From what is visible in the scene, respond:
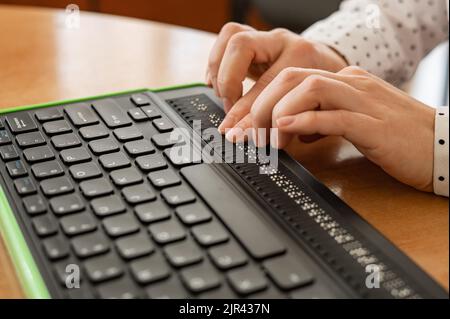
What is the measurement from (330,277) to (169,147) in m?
0.22

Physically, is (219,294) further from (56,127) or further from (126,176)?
(56,127)

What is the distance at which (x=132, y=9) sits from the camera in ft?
8.23

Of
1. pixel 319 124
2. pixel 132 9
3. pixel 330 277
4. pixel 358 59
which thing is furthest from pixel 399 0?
pixel 132 9

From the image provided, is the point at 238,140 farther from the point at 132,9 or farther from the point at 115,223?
the point at 132,9

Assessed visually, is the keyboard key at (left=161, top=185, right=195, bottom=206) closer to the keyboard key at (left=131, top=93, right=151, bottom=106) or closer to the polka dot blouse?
the keyboard key at (left=131, top=93, right=151, bottom=106)

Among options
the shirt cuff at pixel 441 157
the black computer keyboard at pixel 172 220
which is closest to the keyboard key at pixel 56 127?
the black computer keyboard at pixel 172 220

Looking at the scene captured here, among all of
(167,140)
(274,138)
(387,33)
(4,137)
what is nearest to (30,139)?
(4,137)

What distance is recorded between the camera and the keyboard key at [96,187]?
0.51m

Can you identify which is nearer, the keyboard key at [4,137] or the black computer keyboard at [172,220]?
the black computer keyboard at [172,220]

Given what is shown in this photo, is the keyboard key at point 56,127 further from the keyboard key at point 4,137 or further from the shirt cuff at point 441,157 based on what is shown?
the shirt cuff at point 441,157

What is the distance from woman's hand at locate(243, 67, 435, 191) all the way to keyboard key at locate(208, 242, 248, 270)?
0.16 m

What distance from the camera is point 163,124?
633mm

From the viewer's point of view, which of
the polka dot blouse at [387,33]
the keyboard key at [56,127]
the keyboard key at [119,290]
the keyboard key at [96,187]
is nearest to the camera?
the keyboard key at [119,290]

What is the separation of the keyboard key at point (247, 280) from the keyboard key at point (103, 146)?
0.21 m
